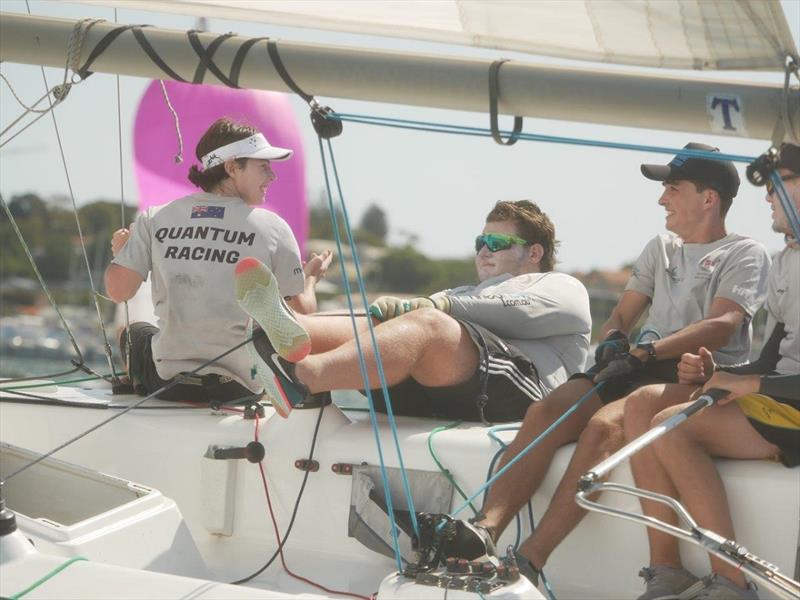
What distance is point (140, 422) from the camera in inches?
142

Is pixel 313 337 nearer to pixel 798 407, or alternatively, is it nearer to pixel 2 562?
pixel 2 562

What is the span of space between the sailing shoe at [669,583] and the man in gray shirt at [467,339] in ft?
2.53

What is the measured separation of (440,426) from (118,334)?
157 cm

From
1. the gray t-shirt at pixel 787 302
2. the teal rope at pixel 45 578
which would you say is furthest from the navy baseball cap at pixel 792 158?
the teal rope at pixel 45 578

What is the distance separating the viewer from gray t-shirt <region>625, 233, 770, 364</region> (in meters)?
3.37

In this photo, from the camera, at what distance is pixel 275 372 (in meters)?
2.87

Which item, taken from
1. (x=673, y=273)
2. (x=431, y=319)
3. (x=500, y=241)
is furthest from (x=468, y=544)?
(x=500, y=241)

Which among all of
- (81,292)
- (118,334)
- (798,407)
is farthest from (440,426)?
(81,292)

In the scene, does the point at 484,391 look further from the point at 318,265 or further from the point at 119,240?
the point at 119,240

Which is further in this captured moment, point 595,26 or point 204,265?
point 204,265

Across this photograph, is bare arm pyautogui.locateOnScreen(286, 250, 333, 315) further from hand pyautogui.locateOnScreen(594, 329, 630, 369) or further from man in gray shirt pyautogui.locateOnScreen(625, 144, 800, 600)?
man in gray shirt pyautogui.locateOnScreen(625, 144, 800, 600)

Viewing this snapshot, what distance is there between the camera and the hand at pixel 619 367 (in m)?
3.20

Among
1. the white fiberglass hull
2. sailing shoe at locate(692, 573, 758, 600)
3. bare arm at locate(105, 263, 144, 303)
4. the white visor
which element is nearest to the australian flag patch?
the white visor

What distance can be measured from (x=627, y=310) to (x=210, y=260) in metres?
1.25
